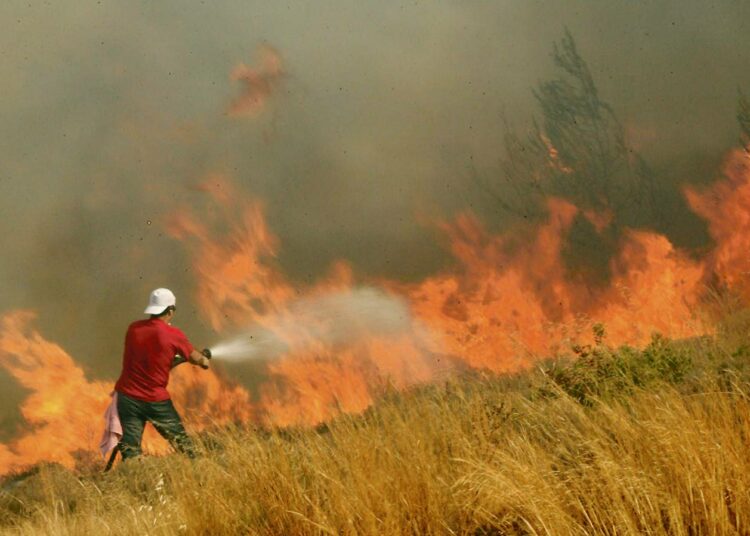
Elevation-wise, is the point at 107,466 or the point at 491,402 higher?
the point at 107,466

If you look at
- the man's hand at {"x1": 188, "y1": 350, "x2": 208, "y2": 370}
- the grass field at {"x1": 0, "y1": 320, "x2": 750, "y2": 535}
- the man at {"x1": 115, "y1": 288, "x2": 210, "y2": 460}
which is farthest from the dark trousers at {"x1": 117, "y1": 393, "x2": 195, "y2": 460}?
the grass field at {"x1": 0, "y1": 320, "x2": 750, "y2": 535}

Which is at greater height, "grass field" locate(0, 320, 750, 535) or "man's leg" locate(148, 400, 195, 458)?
"man's leg" locate(148, 400, 195, 458)

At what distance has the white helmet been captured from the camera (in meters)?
9.07

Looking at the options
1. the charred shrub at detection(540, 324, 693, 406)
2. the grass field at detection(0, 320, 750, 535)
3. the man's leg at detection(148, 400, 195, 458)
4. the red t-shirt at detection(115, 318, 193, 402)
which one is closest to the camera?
the grass field at detection(0, 320, 750, 535)

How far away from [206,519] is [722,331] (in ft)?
18.7

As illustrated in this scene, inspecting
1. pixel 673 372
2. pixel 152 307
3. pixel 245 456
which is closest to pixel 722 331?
pixel 673 372

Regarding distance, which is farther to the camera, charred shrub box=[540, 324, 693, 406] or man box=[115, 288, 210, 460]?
man box=[115, 288, 210, 460]

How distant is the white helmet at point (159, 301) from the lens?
9.07m

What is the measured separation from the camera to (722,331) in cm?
843

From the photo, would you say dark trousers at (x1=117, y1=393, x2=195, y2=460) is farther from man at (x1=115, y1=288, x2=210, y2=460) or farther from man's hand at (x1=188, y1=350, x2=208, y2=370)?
man's hand at (x1=188, y1=350, x2=208, y2=370)

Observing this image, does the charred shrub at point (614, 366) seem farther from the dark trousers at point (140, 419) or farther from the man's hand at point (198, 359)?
the dark trousers at point (140, 419)

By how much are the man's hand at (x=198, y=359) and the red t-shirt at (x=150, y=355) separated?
0.16 feet

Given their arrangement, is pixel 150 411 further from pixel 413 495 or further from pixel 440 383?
pixel 413 495

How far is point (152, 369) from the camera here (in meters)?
9.16
